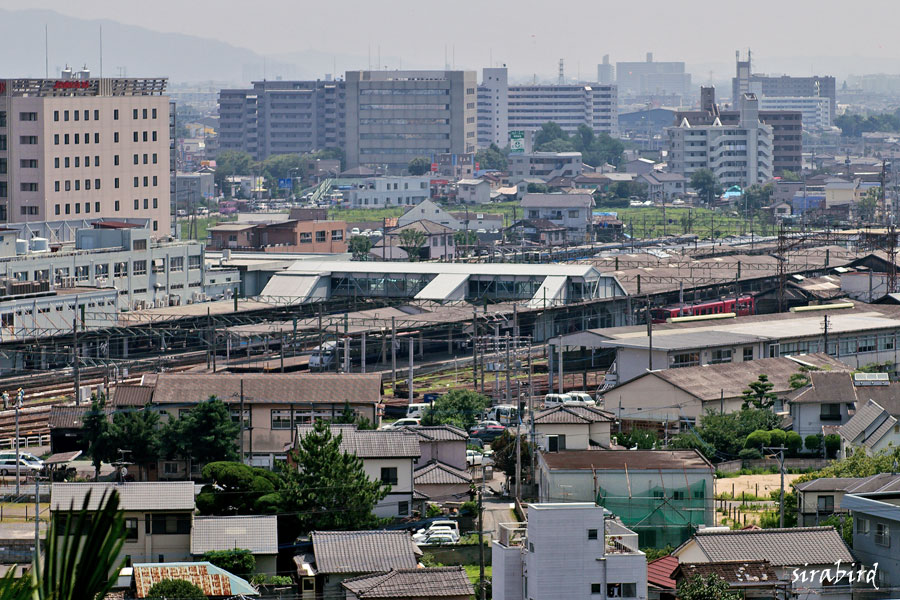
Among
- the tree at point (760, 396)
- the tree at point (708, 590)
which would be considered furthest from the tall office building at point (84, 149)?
the tree at point (708, 590)

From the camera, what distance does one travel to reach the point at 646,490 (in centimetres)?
1672

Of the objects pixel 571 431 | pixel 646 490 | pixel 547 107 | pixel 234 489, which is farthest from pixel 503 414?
pixel 547 107

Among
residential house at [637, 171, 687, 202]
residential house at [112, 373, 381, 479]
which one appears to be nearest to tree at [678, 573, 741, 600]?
residential house at [112, 373, 381, 479]

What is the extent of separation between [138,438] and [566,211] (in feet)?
155

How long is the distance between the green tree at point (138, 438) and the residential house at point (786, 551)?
8.09 metres

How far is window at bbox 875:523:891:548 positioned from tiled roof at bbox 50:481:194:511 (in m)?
6.82

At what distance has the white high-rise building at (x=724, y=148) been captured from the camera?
286 feet

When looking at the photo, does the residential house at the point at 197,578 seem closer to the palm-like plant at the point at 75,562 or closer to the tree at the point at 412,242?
the palm-like plant at the point at 75,562

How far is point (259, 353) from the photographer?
1267 inches

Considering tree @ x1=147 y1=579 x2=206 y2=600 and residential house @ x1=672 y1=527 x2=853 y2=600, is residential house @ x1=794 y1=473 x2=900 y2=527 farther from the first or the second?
tree @ x1=147 y1=579 x2=206 y2=600

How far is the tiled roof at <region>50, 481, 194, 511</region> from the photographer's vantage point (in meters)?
15.2

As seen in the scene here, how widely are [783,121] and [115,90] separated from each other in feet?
179

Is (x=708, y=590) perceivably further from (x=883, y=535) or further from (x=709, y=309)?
(x=709, y=309)

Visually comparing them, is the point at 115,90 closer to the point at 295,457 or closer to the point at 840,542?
the point at 295,457
